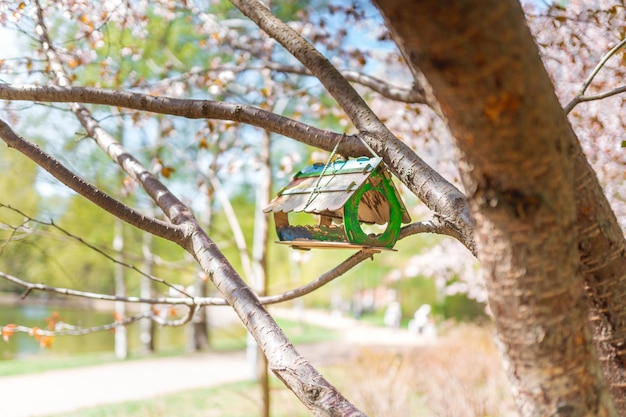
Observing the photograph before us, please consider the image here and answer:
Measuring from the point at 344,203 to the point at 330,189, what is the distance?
0.12 metres

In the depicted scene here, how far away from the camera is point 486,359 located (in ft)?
24.4

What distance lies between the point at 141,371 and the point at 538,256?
10.0 meters

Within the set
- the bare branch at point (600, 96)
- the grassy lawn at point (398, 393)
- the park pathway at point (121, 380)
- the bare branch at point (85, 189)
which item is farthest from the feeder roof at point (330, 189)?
the park pathway at point (121, 380)

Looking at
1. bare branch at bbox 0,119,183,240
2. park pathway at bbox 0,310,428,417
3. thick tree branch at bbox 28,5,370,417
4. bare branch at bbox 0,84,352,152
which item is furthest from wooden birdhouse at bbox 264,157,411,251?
park pathway at bbox 0,310,428,417

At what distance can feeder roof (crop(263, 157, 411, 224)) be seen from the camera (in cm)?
186

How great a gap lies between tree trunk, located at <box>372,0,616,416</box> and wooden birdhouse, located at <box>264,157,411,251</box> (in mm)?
A: 817

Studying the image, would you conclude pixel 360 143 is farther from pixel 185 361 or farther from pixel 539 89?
pixel 185 361

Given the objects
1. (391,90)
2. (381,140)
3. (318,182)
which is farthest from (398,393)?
(381,140)

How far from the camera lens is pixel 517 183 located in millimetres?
1000

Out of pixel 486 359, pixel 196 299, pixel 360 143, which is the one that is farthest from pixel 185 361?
pixel 360 143

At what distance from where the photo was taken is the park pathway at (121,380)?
738 cm

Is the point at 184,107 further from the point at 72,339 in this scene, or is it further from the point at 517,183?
the point at 72,339

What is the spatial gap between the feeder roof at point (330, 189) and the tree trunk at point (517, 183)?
0.80m

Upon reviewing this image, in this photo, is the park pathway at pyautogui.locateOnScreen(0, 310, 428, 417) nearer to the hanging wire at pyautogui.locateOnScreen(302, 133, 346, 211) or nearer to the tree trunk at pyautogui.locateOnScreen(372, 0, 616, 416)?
the hanging wire at pyautogui.locateOnScreen(302, 133, 346, 211)
